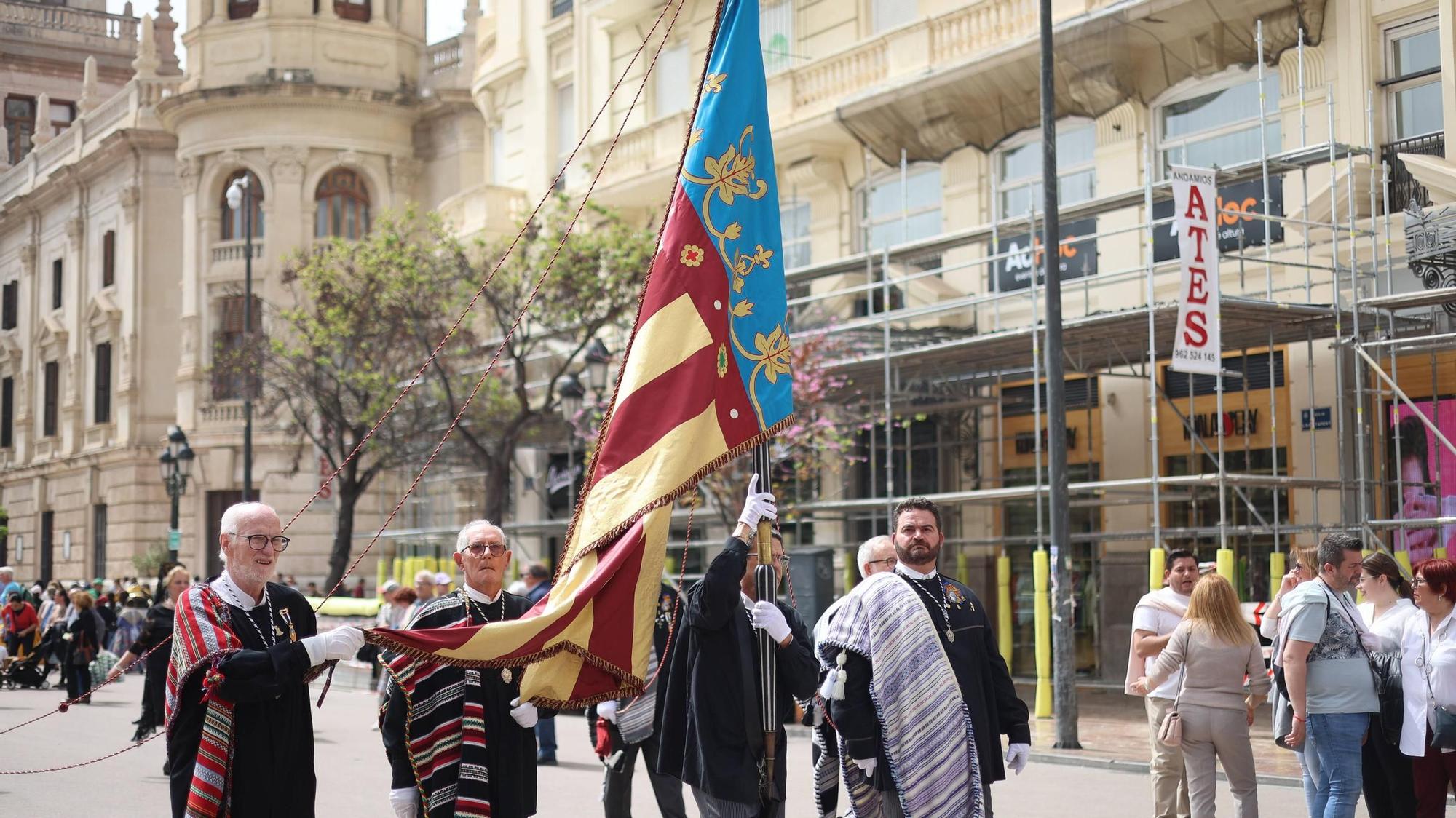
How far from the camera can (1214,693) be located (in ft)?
29.9

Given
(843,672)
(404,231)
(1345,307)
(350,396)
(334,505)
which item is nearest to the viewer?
(843,672)

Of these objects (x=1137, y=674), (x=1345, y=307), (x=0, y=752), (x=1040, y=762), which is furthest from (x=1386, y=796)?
(x=0, y=752)

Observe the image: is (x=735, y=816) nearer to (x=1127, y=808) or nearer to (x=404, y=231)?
(x=1127, y=808)

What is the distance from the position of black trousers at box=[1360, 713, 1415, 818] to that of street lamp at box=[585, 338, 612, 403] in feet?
55.6

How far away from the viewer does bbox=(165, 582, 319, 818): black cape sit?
657cm

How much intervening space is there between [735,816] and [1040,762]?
824cm

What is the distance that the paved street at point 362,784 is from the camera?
12672mm

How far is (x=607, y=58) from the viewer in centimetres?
3222

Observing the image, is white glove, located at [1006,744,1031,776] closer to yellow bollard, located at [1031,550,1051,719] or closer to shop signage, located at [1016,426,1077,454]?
yellow bollard, located at [1031,550,1051,719]

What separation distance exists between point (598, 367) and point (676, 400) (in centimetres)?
1860

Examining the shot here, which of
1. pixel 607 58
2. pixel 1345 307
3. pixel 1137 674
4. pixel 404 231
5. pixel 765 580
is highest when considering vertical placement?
pixel 607 58

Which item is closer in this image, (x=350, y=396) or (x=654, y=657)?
(x=654, y=657)

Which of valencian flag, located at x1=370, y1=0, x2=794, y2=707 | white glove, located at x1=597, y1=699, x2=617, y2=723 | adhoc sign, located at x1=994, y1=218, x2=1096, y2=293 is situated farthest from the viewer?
adhoc sign, located at x1=994, y1=218, x2=1096, y2=293

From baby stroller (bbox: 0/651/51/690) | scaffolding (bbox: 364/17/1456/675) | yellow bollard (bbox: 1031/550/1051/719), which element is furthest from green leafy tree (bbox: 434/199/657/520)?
yellow bollard (bbox: 1031/550/1051/719)
